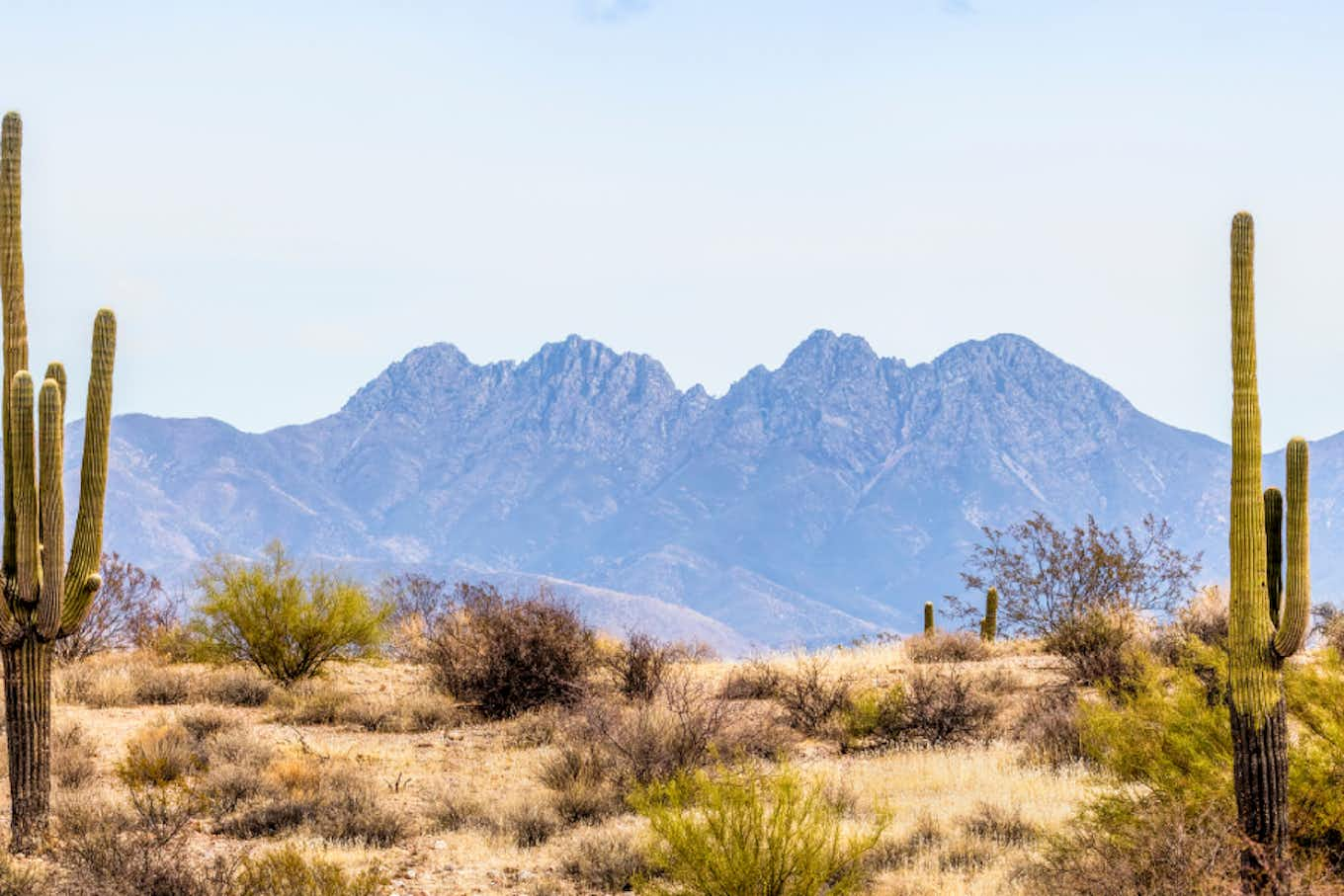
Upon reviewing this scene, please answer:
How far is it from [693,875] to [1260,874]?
11.2 ft

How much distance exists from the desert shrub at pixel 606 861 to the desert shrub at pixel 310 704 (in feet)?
27.7

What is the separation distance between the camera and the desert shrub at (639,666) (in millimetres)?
19158

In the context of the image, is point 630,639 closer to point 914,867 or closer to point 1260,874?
point 914,867

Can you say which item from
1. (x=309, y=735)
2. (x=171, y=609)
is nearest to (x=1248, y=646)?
(x=309, y=735)

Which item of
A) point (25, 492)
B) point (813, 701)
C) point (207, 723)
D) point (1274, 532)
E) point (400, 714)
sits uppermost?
point (25, 492)

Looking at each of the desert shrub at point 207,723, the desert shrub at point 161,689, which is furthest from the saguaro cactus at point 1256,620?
the desert shrub at point 161,689

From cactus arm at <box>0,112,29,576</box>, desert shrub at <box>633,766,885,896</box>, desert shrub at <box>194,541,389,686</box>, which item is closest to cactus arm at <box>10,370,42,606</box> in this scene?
cactus arm at <box>0,112,29,576</box>

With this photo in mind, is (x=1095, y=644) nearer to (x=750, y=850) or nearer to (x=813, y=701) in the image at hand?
(x=813, y=701)

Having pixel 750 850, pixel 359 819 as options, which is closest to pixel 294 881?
pixel 750 850

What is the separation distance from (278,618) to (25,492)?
37.2 ft

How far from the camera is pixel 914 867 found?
10.1 m

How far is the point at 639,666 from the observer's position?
19.4m

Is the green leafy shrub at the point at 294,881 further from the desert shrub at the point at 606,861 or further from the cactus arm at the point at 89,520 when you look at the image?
the cactus arm at the point at 89,520

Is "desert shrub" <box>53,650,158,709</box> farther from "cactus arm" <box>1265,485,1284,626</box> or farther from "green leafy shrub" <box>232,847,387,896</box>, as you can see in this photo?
"cactus arm" <box>1265,485,1284,626</box>
